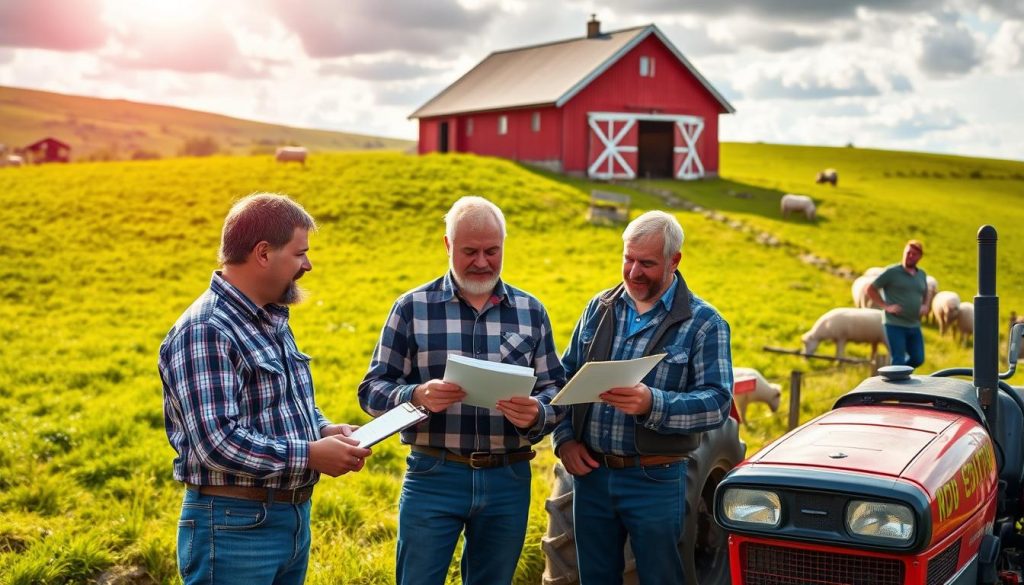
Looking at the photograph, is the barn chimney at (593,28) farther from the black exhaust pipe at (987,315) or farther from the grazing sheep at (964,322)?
the black exhaust pipe at (987,315)

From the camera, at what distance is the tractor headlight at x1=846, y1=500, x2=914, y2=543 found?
11.4ft

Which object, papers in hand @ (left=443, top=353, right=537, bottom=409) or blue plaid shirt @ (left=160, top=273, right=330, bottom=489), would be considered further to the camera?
papers in hand @ (left=443, top=353, right=537, bottom=409)

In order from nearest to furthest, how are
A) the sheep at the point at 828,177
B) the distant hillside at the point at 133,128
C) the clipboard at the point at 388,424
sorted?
1. the clipboard at the point at 388,424
2. the sheep at the point at 828,177
3. the distant hillside at the point at 133,128

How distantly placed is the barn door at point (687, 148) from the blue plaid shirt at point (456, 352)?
3196 centimetres

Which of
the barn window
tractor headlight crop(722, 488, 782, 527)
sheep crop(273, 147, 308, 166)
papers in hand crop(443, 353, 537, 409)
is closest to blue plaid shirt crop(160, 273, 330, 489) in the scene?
papers in hand crop(443, 353, 537, 409)

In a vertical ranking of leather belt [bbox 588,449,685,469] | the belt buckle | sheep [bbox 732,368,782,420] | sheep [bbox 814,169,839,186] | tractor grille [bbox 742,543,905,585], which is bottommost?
sheep [bbox 732,368,782,420]

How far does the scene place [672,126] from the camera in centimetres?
3597

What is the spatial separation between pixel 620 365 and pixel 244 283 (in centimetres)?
142

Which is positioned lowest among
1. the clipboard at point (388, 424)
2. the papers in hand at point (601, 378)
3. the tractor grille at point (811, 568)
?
the tractor grille at point (811, 568)

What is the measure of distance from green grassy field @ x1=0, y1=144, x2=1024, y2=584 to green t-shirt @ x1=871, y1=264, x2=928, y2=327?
988mm

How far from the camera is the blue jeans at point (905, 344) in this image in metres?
11.2

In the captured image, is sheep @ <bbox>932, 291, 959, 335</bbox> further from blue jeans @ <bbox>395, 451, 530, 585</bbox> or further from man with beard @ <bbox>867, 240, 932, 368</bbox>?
blue jeans @ <bbox>395, 451, 530, 585</bbox>

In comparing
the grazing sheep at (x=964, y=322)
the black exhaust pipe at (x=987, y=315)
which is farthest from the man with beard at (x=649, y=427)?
the grazing sheep at (x=964, y=322)

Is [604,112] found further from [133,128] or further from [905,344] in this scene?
[133,128]
